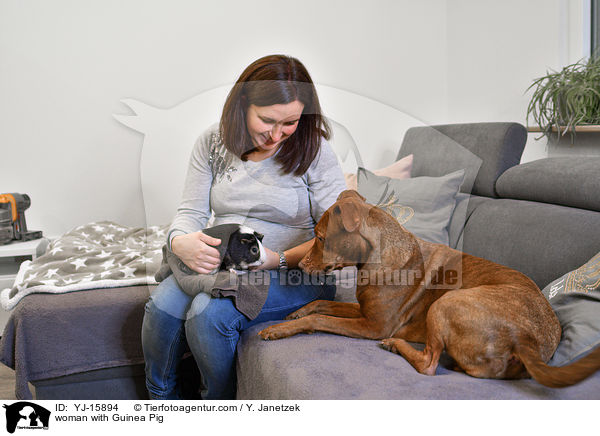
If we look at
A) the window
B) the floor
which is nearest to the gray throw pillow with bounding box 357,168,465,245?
the window

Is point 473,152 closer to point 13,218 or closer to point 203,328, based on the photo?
point 203,328

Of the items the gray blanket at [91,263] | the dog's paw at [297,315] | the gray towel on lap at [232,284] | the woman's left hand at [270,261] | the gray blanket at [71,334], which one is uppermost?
the woman's left hand at [270,261]

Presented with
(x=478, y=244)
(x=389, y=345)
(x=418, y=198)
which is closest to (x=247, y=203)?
(x=389, y=345)

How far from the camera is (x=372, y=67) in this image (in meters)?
2.40

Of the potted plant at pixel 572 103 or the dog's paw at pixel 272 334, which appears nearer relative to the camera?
the dog's paw at pixel 272 334

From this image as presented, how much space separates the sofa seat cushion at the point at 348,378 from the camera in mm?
963

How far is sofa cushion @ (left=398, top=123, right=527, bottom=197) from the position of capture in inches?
67.2

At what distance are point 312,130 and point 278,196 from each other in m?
0.22

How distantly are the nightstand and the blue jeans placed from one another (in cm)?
141

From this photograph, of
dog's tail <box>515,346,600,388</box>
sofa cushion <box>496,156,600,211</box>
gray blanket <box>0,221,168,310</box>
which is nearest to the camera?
dog's tail <box>515,346,600,388</box>

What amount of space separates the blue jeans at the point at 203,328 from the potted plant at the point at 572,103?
1.35m

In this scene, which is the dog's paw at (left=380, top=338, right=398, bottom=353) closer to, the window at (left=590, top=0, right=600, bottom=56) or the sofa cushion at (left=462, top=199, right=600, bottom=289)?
the sofa cushion at (left=462, top=199, right=600, bottom=289)

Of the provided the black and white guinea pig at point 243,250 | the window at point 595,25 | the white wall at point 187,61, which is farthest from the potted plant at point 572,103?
the black and white guinea pig at point 243,250
